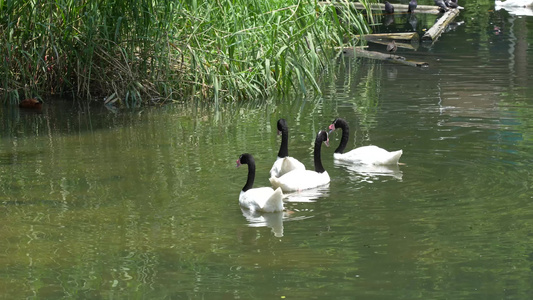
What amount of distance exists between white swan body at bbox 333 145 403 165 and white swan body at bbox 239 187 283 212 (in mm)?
1916

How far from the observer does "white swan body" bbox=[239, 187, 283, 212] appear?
7408 mm

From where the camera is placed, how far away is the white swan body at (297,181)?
8.29m

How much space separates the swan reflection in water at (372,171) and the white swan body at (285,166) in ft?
1.98

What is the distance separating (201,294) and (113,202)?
2601 millimetres

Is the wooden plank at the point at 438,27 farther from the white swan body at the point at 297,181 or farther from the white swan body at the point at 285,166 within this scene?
the white swan body at the point at 297,181

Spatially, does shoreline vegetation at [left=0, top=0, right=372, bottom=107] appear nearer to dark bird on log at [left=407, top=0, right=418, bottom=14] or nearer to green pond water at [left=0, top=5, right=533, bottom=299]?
green pond water at [left=0, top=5, right=533, bottom=299]

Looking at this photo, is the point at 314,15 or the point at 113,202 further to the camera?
the point at 314,15

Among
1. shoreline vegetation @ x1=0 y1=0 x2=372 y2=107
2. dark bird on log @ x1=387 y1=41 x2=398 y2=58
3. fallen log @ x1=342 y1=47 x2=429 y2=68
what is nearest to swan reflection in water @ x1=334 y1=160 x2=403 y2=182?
shoreline vegetation @ x1=0 y1=0 x2=372 y2=107

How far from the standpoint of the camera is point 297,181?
831cm

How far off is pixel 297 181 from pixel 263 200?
2.97ft

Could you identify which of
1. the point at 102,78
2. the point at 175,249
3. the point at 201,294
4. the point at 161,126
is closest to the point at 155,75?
the point at 102,78

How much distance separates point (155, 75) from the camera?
13.8 meters

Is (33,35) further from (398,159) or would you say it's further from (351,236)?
(351,236)

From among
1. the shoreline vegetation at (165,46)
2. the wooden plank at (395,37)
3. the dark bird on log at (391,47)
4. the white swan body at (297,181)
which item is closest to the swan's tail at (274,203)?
the white swan body at (297,181)
